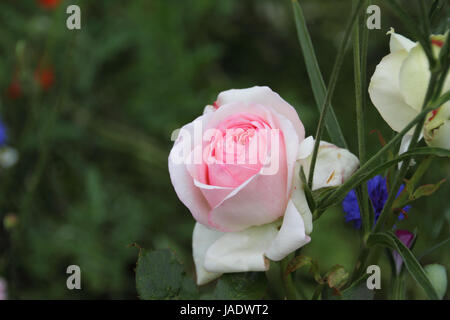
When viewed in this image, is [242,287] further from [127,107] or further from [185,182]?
[127,107]

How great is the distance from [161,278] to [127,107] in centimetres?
83

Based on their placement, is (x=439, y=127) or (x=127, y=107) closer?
(x=439, y=127)

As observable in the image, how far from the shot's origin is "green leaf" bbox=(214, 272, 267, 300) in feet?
1.01

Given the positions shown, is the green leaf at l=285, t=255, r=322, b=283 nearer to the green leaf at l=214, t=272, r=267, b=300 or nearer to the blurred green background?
the green leaf at l=214, t=272, r=267, b=300

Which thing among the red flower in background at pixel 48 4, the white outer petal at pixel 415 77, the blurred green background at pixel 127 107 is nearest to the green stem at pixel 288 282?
the white outer petal at pixel 415 77

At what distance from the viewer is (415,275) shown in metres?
0.26

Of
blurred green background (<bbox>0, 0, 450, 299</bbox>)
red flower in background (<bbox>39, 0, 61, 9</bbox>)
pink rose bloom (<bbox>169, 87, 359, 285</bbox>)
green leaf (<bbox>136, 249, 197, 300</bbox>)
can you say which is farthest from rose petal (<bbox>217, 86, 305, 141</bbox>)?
red flower in background (<bbox>39, 0, 61, 9</bbox>)

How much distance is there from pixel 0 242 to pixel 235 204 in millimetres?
428

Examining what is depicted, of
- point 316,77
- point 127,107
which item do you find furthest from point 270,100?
point 127,107

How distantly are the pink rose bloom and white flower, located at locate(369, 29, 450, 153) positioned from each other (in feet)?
0.11

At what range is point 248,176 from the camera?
29 cm

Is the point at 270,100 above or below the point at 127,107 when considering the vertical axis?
below
